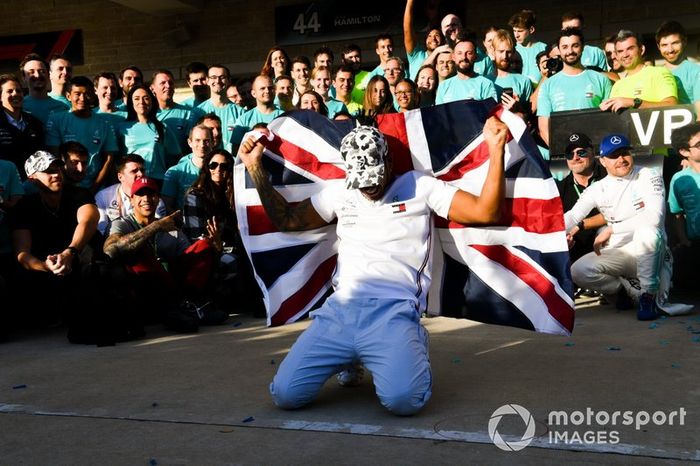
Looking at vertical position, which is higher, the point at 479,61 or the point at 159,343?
the point at 479,61

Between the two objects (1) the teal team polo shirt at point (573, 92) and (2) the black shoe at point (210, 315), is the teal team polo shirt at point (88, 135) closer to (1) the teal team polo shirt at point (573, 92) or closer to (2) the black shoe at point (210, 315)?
(2) the black shoe at point (210, 315)

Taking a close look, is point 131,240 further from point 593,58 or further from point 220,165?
point 593,58

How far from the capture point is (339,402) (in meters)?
4.42

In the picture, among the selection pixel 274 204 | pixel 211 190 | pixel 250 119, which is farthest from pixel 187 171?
pixel 274 204

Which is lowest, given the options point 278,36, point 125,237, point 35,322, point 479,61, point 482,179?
point 35,322

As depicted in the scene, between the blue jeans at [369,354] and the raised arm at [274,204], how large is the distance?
0.61 m

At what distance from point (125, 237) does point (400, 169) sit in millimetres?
2656

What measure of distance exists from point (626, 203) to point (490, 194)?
263cm

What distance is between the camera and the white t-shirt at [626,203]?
6.65 metres

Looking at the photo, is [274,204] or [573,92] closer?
[274,204]

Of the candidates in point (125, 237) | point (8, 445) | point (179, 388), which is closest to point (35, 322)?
point (125, 237)

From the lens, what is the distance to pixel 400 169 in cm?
489

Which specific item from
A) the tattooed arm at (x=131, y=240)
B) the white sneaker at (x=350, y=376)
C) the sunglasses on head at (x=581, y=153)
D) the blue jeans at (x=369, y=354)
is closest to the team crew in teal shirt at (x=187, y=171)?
the tattooed arm at (x=131, y=240)

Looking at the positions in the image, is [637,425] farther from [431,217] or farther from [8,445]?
[8,445]
